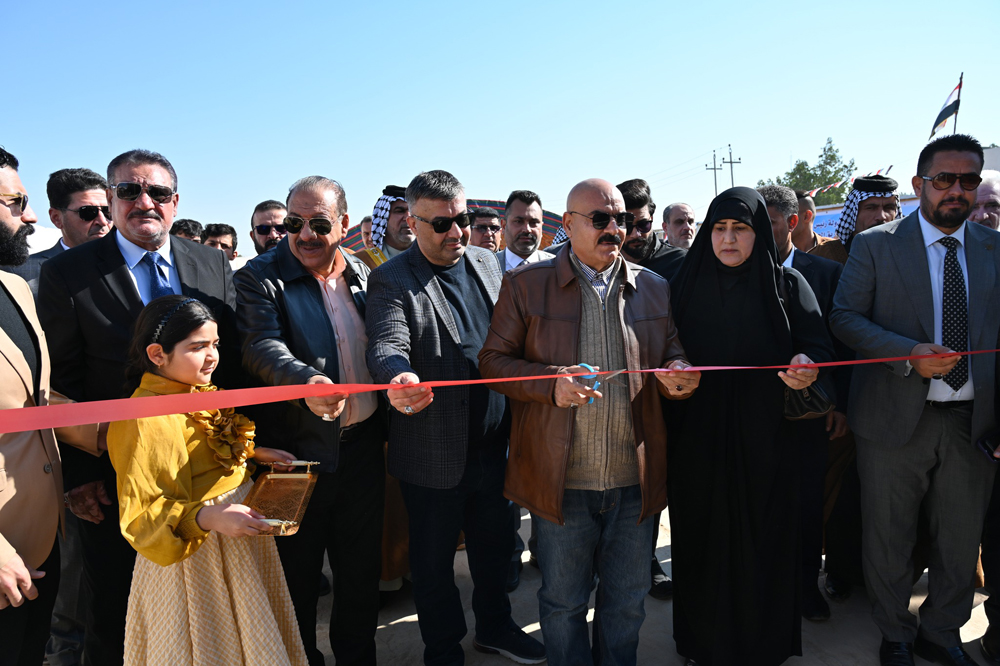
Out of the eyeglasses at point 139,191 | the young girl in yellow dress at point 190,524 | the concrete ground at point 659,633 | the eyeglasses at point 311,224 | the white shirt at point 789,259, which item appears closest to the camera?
the young girl in yellow dress at point 190,524

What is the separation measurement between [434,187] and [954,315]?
285 centimetres

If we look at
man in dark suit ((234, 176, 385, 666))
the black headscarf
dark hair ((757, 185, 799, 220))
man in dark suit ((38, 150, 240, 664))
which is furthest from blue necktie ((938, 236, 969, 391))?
man in dark suit ((38, 150, 240, 664))

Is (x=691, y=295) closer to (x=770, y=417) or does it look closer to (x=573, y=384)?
(x=770, y=417)

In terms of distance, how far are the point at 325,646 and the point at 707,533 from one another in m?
2.42

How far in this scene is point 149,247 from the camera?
2.97m

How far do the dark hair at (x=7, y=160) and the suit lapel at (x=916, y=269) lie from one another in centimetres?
431

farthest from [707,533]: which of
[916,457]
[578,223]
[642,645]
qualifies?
[578,223]

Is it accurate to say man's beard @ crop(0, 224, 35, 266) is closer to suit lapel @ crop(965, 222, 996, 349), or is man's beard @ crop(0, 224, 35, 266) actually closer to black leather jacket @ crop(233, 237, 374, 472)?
black leather jacket @ crop(233, 237, 374, 472)

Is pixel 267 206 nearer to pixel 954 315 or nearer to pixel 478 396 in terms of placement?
pixel 478 396

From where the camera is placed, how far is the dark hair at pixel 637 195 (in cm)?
490

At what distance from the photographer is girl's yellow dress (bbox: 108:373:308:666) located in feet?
7.13

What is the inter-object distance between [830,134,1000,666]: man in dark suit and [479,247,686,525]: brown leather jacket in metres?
1.27

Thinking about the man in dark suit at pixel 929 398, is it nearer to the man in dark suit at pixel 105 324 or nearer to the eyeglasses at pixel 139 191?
the man in dark suit at pixel 105 324

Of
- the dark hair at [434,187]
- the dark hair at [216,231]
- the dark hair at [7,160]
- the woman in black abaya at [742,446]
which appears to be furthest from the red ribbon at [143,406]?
the dark hair at [216,231]
